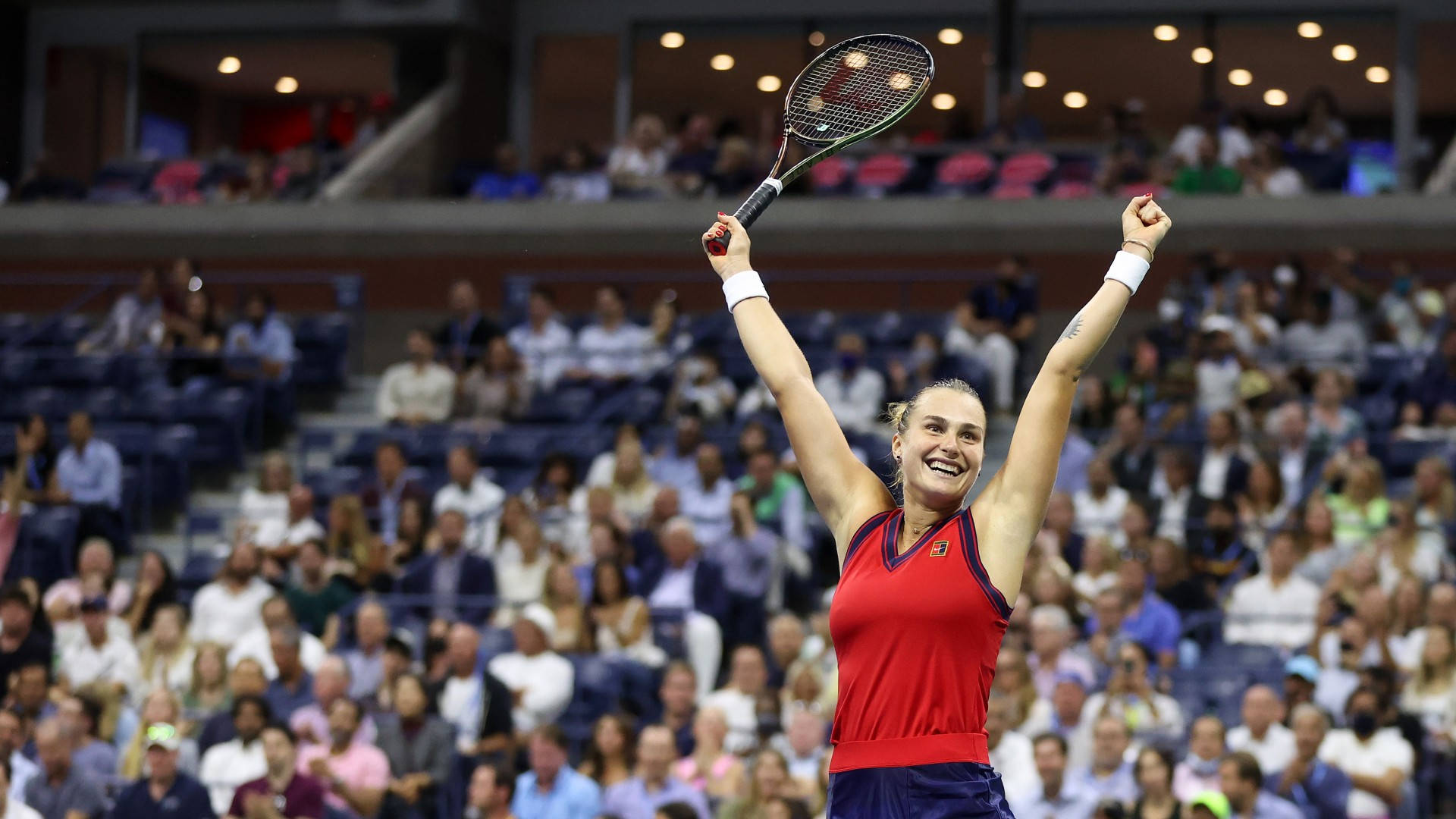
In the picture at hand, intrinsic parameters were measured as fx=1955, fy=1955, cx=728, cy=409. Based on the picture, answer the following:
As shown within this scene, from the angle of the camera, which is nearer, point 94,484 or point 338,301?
point 94,484

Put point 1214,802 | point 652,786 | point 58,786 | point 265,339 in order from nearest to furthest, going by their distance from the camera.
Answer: point 1214,802, point 652,786, point 58,786, point 265,339

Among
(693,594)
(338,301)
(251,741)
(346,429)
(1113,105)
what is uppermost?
(1113,105)

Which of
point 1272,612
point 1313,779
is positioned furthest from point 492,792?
point 1272,612

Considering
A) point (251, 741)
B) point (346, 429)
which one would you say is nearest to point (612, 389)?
point (346, 429)

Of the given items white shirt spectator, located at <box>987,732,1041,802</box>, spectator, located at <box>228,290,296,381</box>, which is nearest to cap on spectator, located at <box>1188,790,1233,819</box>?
white shirt spectator, located at <box>987,732,1041,802</box>

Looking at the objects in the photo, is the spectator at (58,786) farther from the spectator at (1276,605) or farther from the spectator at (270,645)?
the spectator at (1276,605)

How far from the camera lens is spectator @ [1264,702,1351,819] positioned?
29.0 ft

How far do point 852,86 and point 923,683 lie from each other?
1849 mm

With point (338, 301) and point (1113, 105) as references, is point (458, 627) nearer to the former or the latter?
point (338, 301)

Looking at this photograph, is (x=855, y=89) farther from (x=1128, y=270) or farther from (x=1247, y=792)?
(x=1247, y=792)

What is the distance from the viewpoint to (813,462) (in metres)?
4.11

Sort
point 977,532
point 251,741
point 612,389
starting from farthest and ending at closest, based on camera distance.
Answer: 1. point 612,389
2. point 251,741
3. point 977,532

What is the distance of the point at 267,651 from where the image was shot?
36.3ft

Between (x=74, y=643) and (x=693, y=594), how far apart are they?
3.73 m
